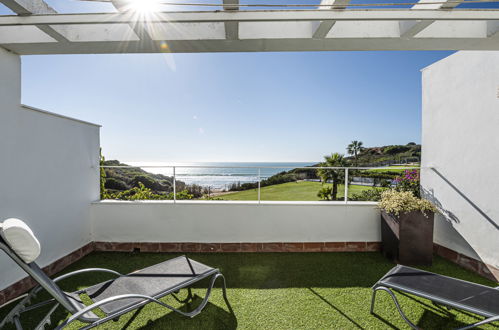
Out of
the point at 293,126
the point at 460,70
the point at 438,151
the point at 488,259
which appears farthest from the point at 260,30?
the point at 293,126

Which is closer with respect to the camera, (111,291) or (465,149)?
(111,291)

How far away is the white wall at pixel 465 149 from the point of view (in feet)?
9.09

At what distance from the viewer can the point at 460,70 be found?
3178mm

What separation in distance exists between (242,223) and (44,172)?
270 cm

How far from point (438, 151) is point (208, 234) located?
3.80 m

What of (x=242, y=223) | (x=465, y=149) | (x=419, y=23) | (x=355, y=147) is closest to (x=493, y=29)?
(x=419, y=23)

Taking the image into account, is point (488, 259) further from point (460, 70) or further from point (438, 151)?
point (460, 70)

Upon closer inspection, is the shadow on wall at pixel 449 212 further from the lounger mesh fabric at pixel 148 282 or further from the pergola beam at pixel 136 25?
the pergola beam at pixel 136 25

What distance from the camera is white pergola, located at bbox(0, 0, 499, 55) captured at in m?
1.84

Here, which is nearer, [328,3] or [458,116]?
[328,3]

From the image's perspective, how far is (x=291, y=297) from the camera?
2.38m

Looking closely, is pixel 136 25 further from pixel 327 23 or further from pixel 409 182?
pixel 409 182

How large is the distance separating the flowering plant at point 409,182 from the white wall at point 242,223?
98 centimetres

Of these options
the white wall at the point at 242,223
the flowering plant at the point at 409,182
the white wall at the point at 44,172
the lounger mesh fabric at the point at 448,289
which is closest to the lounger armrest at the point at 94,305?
the white wall at the point at 44,172
